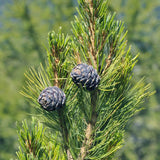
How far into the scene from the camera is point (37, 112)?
56.1 inches

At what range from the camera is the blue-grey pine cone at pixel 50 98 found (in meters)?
1.08

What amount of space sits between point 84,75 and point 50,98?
19 centimetres

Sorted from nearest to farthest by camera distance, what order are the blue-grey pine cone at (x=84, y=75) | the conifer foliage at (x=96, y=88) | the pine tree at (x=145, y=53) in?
1. the blue-grey pine cone at (x=84, y=75)
2. the conifer foliage at (x=96, y=88)
3. the pine tree at (x=145, y=53)

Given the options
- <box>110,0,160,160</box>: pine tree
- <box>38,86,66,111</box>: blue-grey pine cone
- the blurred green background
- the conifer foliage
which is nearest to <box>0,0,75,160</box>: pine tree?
the blurred green background

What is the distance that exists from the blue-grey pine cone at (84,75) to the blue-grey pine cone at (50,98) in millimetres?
121

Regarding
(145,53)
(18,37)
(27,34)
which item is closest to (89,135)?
(145,53)

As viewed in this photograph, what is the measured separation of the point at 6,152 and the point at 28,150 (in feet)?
52.7

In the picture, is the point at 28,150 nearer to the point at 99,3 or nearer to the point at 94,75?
the point at 94,75

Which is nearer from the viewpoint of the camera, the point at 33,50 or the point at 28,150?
the point at 28,150

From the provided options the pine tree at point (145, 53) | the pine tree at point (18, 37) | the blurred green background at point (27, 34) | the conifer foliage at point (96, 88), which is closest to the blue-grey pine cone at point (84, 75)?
the conifer foliage at point (96, 88)

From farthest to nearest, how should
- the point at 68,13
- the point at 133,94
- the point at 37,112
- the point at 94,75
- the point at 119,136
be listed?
the point at 68,13, the point at 37,112, the point at 133,94, the point at 119,136, the point at 94,75

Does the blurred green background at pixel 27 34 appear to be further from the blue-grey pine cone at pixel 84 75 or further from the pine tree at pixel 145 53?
the blue-grey pine cone at pixel 84 75

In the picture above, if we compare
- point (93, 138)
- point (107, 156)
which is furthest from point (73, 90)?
point (107, 156)

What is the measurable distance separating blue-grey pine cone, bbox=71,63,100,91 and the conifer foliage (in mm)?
109
